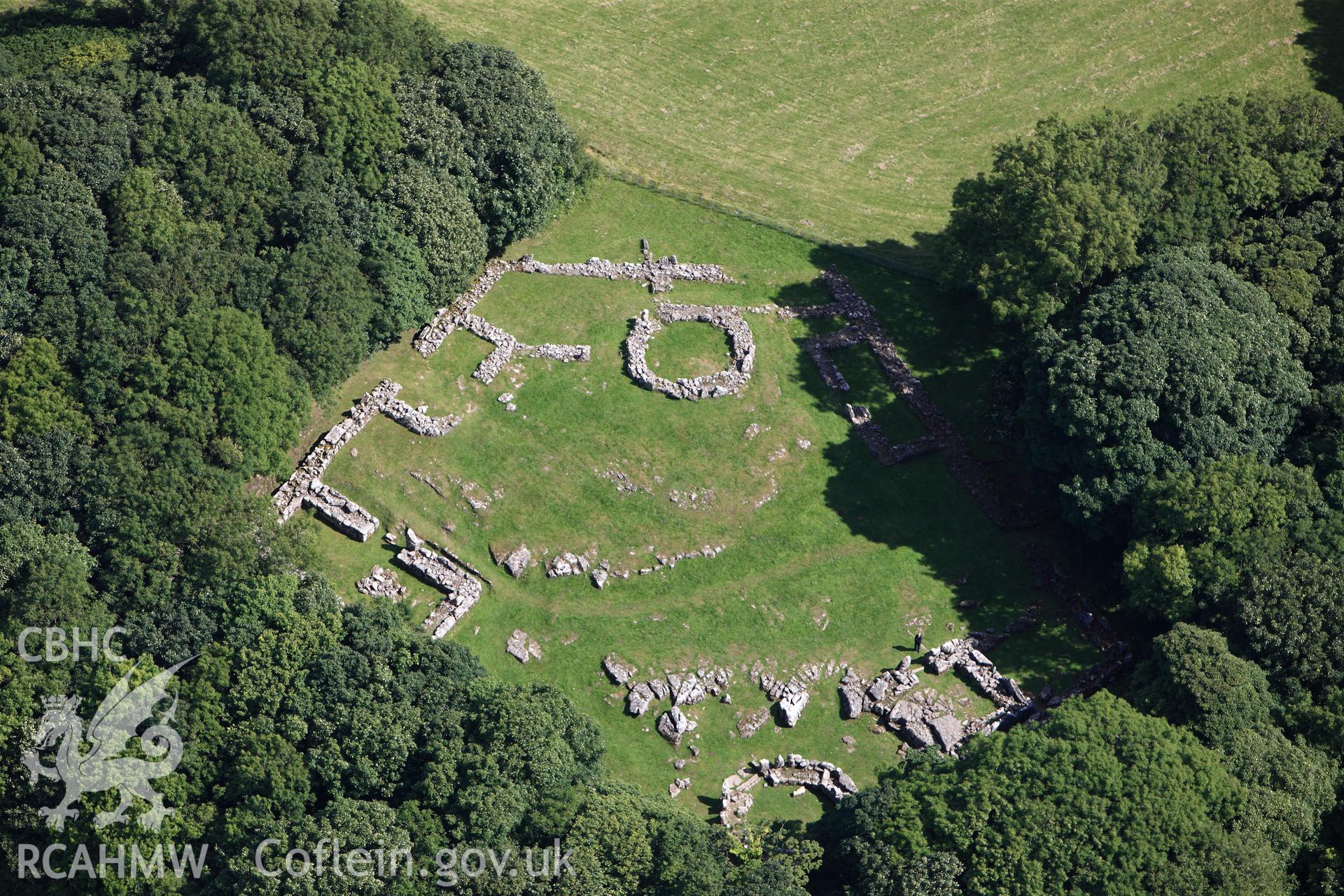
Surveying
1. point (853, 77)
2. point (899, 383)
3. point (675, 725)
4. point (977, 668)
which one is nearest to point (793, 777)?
point (675, 725)

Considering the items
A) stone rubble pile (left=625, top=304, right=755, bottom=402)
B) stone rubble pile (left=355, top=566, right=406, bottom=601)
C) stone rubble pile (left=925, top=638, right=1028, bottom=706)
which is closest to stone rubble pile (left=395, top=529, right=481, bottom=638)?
stone rubble pile (left=355, top=566, right=406, bottom=601)

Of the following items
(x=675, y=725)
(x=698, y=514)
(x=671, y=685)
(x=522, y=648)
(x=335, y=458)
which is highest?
(x=698, y=514)

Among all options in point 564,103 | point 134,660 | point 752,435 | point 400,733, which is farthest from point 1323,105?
point 134,660

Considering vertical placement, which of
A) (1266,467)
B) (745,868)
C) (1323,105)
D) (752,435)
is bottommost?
(745,868)

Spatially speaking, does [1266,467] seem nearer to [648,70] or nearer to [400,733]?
[400,733]

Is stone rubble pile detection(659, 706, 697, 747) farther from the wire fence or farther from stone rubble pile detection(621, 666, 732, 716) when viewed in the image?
the wire fence

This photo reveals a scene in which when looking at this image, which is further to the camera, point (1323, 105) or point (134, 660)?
point (1323, 105)

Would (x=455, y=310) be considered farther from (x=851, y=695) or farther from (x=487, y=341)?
(x=851, y=695)
